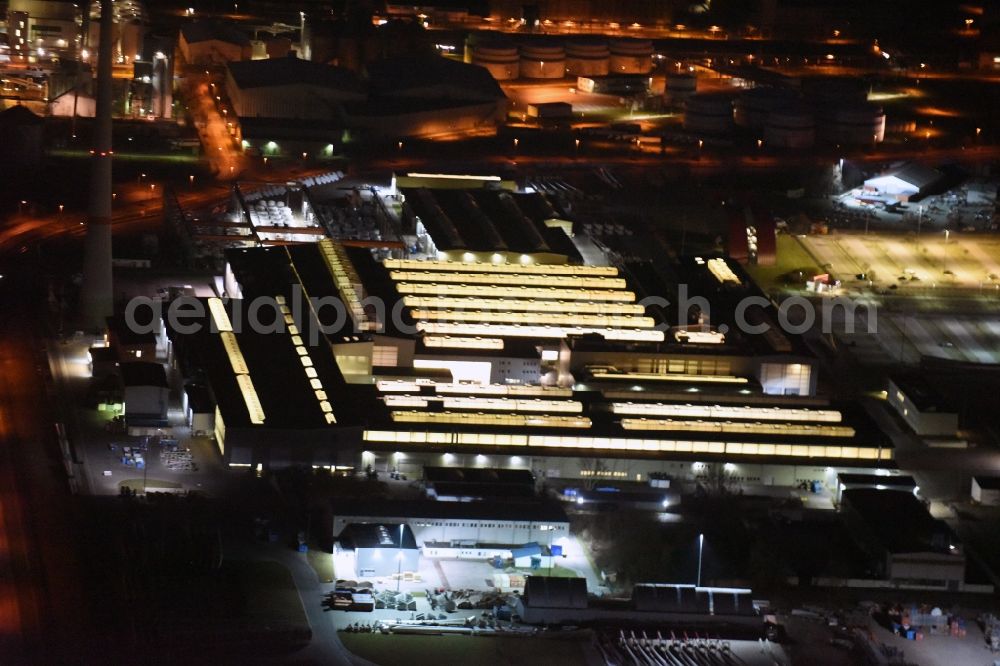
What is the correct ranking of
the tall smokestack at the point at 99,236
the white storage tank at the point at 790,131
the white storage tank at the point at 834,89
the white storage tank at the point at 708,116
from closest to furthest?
the tall smokestack at the point at 99,236
the white storage tank at the point at 790,131
the white storage tank at the point at 708,116
the white storage tank at the point at 834,89

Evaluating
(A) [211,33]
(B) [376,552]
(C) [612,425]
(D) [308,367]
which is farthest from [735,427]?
(A) [211,33]

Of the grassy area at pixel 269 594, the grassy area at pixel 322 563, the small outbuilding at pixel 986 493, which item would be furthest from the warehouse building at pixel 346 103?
the grassy area at pixel 269 594

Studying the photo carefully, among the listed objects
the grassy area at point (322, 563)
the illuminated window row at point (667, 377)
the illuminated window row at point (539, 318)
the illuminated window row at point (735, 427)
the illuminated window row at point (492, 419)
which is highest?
the illuminated window row at point (539, 318)

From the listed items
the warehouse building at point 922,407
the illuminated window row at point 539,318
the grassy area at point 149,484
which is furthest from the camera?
the illuminated window row at point 539,318

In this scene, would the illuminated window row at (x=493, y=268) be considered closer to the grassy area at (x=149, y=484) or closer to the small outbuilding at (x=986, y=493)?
the small outbuilding at (x=986, y=493)

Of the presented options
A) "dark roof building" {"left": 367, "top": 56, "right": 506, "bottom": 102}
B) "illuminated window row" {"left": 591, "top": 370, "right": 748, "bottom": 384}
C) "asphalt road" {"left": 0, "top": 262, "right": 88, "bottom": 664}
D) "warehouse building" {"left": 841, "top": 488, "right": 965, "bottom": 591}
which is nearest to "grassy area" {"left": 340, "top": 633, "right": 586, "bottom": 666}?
"asphalt road" {"left": 0, "top": 262, "right": 88, "bottom": 664}

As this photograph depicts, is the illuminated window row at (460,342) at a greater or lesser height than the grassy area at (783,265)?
lesser

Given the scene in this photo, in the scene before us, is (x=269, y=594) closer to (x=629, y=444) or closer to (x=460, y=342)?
(x=629, y=444)

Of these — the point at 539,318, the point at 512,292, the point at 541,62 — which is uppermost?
the point at 541,62
